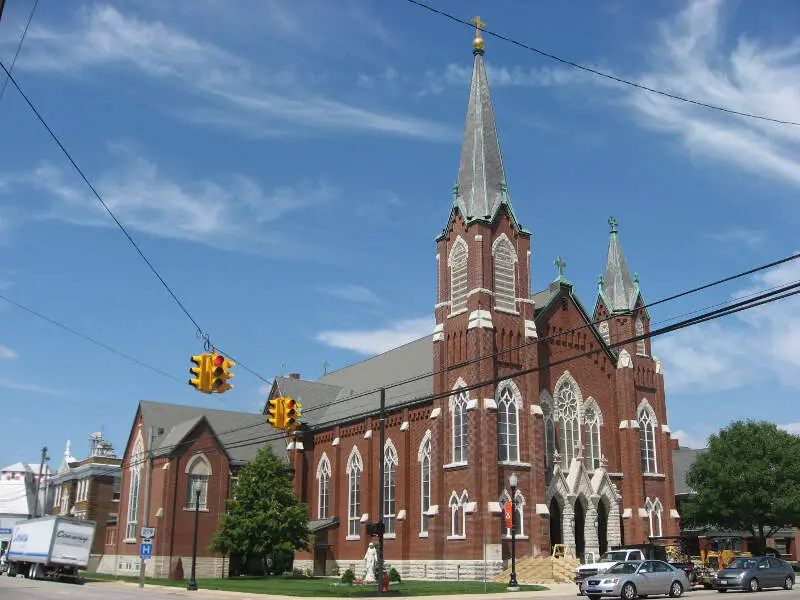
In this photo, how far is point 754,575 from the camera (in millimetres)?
31953

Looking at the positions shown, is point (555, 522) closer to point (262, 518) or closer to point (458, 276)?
point (458, 276)

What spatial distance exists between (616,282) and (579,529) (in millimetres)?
16403

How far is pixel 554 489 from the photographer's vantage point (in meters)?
45.4

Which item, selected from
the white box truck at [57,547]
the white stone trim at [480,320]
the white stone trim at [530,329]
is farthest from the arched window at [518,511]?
the white box truck at [57,547]

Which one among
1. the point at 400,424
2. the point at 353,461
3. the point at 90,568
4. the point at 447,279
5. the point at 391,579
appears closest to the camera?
the point at 391,579

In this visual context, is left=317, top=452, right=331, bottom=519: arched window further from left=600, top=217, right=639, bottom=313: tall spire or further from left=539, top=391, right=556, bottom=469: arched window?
left=600, top=217, right=639, bottom=313: tall spire

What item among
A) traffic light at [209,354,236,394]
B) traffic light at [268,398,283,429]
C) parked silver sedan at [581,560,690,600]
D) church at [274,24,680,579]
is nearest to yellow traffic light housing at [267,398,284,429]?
traffic light at [268,398,283,429]

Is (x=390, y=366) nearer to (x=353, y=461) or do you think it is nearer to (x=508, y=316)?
(x=353, y=461)

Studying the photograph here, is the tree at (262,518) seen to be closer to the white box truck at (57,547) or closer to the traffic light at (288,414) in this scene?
the white box truck at (57,547)

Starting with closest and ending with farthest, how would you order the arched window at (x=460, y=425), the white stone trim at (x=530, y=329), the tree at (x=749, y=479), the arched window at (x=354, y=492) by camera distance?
the arched window at (x=460, y=425), the white stone trim at (x=530, y=329), the arched window at (x=354, y=492), the tree at (x=749, y=479)

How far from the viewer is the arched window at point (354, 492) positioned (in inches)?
2128

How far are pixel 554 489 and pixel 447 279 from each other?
1323cm

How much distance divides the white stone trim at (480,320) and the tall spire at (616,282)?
12.4 metres

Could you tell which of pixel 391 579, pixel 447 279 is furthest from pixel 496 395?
pixel 391 579
